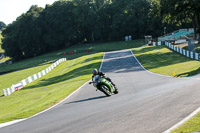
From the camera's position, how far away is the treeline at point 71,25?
9075 cm

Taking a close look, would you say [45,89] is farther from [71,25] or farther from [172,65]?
[71,25]

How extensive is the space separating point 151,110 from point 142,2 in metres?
81.9

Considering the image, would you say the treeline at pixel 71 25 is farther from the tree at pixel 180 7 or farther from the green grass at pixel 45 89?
the tree at pixel 180 7

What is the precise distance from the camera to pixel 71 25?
102 metres

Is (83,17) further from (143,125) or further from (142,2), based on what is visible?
(143,125)

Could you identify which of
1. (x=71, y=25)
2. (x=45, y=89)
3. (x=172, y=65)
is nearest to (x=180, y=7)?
(x=172, y=65)

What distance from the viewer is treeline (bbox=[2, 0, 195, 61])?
90.8 meters

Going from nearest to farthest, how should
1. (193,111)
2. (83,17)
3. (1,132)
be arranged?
(193,111) → (1,132) → (83,17)

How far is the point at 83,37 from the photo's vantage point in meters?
105

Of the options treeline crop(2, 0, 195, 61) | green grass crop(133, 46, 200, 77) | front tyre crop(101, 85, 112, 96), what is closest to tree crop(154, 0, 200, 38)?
green grass crop(133, 46, 200, 77)

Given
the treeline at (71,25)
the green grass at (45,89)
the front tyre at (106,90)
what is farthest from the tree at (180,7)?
the front tyre at (106,90)

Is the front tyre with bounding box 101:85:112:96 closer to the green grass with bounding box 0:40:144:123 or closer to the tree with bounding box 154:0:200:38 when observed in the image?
the green grass with bounding box 0:40:144:123

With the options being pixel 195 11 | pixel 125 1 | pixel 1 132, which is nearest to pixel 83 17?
pixel 125 1

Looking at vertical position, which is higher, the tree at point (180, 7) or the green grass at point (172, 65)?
the tree at point (180, 7)
